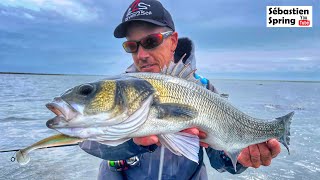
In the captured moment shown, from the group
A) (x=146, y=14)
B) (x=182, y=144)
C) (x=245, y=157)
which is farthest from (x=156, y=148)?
(x=146, y=14)

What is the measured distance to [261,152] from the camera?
259cm

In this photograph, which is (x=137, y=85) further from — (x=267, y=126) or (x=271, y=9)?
(x=271, y=9)

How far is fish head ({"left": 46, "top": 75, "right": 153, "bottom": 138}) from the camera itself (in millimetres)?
1698

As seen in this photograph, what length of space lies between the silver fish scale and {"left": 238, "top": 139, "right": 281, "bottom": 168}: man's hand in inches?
3.1

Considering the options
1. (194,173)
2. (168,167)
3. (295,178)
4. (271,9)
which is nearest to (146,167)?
(168,167)

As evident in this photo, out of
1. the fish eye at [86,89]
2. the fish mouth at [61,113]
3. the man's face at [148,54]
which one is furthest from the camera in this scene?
the man's face at [148,54]

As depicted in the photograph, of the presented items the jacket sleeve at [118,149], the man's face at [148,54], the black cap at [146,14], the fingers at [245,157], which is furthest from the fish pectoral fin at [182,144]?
the black cap at [146,14]

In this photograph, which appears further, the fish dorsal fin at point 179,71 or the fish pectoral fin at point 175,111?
the fish dorsal fin at point 179,71

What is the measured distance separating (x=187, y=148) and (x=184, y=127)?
13cm

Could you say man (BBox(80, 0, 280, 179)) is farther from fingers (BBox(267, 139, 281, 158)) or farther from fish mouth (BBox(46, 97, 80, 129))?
fish mouth (BBox(46, 97, 80, 129))

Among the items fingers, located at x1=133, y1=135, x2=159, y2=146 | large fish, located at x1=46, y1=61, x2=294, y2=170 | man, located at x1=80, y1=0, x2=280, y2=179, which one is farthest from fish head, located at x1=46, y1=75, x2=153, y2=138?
man, located at x1=80, y1=0, x2=280, y2=179

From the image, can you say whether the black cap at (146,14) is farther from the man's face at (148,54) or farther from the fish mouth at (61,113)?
the fish mouth at (61,113)

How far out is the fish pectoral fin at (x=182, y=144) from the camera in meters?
2.00

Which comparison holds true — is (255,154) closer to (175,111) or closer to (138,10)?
(175,111)
